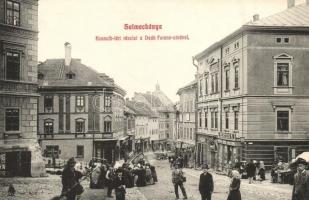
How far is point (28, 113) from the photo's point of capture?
20500mm

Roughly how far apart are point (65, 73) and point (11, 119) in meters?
21.6

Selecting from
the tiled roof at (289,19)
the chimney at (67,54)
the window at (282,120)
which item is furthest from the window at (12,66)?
the chimney at (67,54)

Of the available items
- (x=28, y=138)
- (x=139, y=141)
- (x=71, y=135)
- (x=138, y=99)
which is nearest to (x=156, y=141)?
(x=138, y=99)

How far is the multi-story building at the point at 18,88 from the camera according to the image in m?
19.2

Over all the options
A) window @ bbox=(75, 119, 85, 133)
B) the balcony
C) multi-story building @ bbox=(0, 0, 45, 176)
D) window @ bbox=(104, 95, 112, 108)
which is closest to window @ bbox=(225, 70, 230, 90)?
multi-story building @ bbox=(0, 0, 45, 176)

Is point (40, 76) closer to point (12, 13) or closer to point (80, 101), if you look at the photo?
point (80, 101)

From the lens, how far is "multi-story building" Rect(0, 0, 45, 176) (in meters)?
19.2

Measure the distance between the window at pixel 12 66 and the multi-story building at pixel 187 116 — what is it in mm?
24799

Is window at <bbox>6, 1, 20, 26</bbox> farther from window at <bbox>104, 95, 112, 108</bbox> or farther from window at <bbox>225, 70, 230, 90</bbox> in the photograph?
window at <bbox>104, 95, 112, 108</bbox>

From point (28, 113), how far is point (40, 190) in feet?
17.8

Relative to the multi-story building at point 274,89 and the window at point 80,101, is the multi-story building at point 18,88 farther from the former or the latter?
the window at point 80,101

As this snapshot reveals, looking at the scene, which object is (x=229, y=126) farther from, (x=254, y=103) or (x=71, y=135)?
(x=71, y=135)

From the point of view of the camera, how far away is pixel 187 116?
46.6m

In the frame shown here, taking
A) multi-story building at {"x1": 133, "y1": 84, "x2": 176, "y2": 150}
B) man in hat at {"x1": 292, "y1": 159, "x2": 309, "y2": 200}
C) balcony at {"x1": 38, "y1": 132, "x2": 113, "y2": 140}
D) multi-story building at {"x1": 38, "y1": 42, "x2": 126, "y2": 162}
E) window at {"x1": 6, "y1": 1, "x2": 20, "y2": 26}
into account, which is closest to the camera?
man in hat at {"x1": 292, "y1": 159, "x2": 309, "y2": 200}
